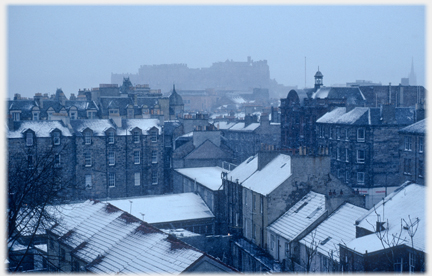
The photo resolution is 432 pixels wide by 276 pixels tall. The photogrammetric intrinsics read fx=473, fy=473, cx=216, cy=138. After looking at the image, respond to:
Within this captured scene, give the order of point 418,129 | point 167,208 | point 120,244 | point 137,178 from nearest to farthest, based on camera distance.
→ point 120,244 < point 167,208 < point 418,129 < point 137,178

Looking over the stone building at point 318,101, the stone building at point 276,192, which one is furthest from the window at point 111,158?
the stone building at point 318,101

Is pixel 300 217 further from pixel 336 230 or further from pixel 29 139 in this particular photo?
pixel 29 139

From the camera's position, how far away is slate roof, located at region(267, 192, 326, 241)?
23.3 m

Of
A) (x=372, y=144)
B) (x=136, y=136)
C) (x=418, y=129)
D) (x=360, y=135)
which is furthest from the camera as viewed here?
(x=136, y=136)

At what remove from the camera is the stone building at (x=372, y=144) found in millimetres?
44094

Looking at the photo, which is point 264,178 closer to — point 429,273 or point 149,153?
point 429,273

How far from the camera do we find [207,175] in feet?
130

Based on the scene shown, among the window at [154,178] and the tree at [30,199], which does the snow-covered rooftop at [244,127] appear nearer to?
the window at [154,178]

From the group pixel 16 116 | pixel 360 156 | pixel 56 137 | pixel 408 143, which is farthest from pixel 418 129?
pixel 16 116

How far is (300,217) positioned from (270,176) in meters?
4.12

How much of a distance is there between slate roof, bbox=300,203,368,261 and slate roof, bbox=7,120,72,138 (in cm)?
2910

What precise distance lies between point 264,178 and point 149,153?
22.0 metres

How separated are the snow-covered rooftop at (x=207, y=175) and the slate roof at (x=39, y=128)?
11748 millimetres

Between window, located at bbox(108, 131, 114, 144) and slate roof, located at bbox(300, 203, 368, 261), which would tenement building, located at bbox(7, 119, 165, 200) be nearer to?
window, located at bbox(108, 131, 114, 144)
